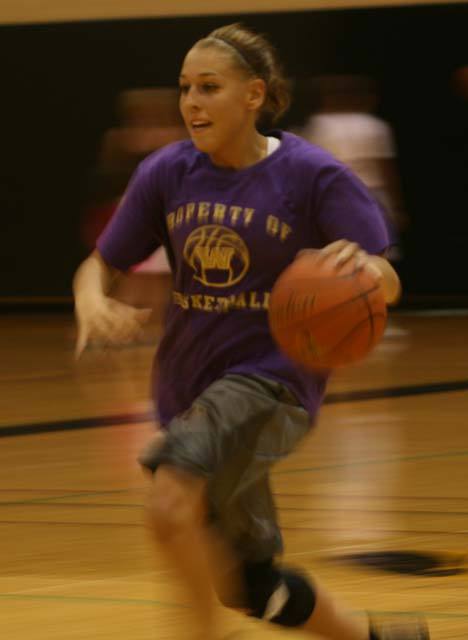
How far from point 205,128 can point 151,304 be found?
6.89 m

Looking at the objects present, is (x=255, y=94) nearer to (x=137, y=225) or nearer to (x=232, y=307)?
(x=137, y=225)

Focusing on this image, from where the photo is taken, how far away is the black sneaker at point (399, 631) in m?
3.85

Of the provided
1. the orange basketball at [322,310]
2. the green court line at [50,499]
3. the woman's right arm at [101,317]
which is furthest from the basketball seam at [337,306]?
the green court line at [50,499]

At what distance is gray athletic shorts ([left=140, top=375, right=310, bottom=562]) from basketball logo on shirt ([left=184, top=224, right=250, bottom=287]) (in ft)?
0.82

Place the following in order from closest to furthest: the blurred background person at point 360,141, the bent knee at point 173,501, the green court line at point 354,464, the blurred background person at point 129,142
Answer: the bent knee at point 173,501 → the green court line at point 354,464 → the blurred background person at point 360,141 → the blurred background person at point 129,142

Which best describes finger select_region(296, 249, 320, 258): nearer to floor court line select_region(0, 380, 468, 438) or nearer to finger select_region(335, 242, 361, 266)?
finger select_region(335, 242, 361, 266)

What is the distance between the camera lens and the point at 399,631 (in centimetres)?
388

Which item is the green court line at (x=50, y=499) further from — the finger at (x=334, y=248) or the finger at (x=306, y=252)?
the finger at (x=334, y=248)

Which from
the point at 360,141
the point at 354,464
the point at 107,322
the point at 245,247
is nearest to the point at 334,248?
the point at 245,247

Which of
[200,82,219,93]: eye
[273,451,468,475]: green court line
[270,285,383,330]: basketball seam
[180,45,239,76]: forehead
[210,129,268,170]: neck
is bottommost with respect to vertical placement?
[273,451,468,475]: green court line

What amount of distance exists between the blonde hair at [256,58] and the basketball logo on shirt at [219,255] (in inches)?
15.8

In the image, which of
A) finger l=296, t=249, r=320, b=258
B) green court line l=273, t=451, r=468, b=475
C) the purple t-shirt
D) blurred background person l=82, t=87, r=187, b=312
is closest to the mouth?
the purple t-shirt

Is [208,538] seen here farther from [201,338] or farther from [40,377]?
[40,377]

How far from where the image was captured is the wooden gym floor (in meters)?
4.45
